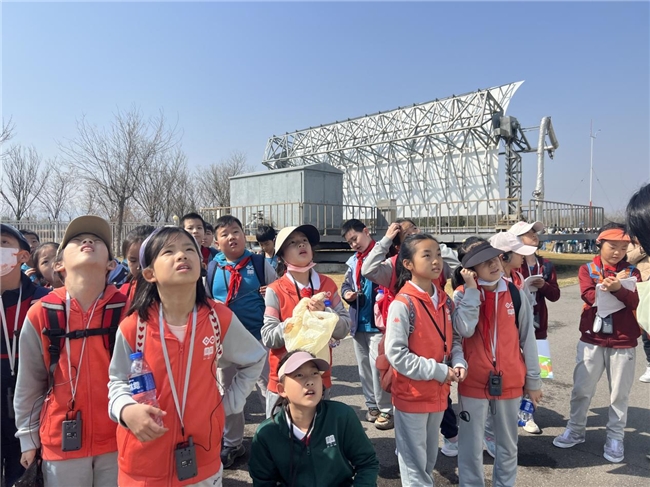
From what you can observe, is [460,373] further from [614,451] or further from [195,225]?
[195,225]

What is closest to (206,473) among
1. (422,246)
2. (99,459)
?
(99,459)

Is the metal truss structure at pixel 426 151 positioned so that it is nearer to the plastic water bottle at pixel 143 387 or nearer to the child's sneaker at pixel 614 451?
→ the child's sneaker at pixel 614 451

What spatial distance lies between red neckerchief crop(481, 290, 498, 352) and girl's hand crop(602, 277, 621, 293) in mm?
1172

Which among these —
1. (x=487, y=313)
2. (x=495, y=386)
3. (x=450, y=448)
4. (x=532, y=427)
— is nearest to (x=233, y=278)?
(x=487, y=313)

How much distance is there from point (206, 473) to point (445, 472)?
86.0 inches

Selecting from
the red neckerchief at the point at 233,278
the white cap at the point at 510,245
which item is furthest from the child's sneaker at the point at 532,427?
the red neckerchief at the point at 233,278

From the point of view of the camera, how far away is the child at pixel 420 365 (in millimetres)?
2582

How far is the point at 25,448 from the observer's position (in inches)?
79.7

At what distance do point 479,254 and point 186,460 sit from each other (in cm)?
222

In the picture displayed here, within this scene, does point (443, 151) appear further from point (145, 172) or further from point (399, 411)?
point (399, 411)

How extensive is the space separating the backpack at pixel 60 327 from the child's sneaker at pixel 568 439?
150 inches

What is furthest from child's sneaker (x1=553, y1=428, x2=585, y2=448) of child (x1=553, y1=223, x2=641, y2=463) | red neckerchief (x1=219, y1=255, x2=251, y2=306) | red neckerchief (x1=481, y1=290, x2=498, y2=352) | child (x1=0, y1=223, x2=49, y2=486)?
child (x1=0, y1=223, x2=49, y2=486)

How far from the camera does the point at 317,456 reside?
206 centimetres

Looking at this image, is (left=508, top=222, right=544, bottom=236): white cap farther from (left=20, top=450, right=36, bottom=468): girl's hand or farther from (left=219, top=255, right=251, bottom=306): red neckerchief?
(left=20, top=450, right=36, bottom=468): girl's hand
